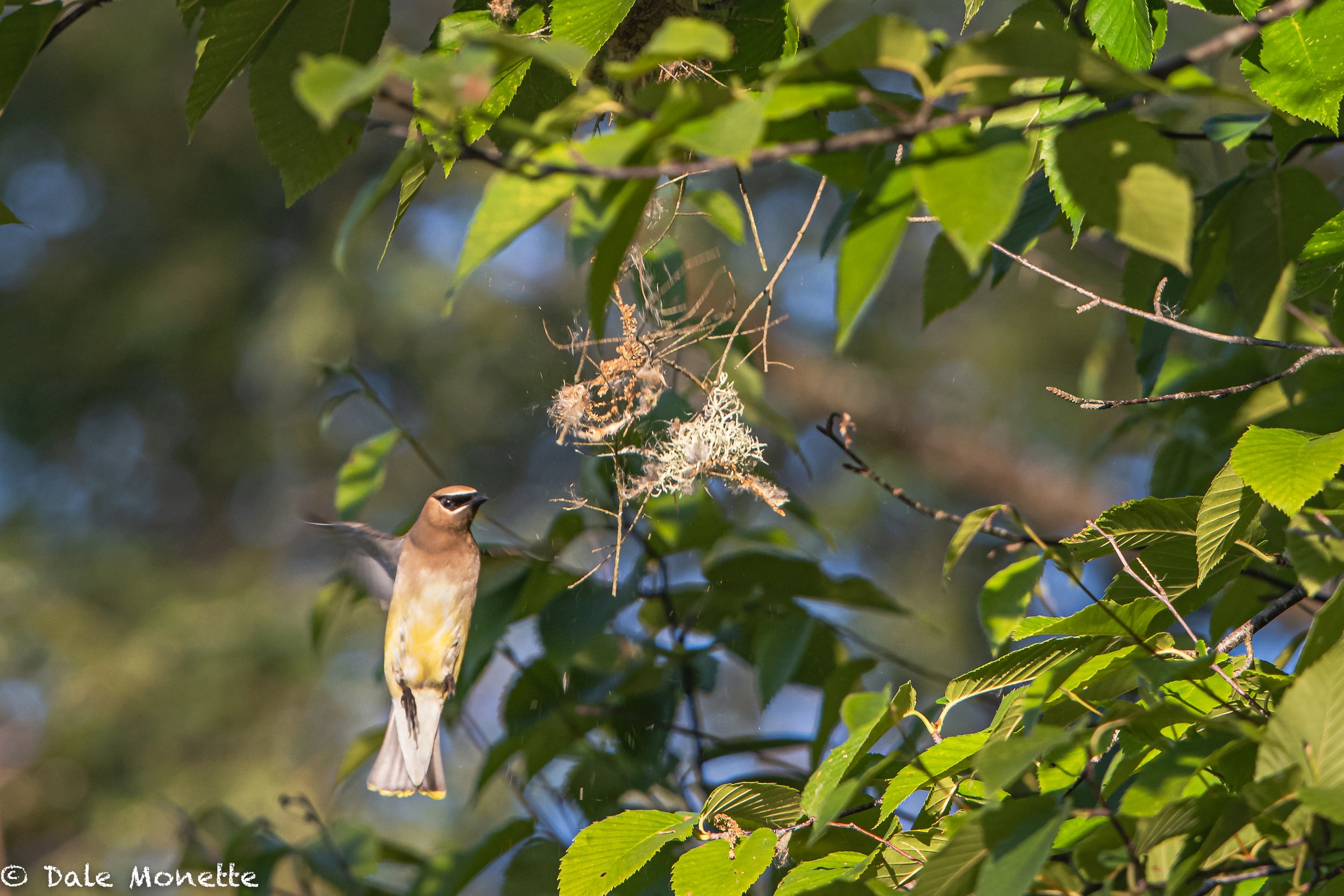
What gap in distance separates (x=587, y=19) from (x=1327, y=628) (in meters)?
0.68

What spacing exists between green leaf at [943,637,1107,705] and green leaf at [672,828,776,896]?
0.18 metres

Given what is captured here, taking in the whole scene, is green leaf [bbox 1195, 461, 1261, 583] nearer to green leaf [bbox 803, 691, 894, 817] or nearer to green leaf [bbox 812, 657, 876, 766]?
green leaf [bbox 803, 691, 894, 817]

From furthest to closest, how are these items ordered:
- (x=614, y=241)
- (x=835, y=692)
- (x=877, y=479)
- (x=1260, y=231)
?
(x=835, y=692) → (x=1260, y=231) → (x=877, y=479) → (x=614, y=241)

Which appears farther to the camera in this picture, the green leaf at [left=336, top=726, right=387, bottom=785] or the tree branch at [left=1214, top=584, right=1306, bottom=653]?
the green leaf at [left=336, top=726, right=387, bottom=785]

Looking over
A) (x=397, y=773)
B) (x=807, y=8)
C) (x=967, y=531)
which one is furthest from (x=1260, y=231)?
(x=397, y=773)

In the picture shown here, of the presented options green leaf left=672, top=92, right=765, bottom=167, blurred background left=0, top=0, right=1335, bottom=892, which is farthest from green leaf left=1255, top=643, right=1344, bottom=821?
blurred background left=0, top=0, right=1335, bottom=892

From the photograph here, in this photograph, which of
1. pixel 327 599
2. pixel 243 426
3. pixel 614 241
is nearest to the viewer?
pixel 614 241

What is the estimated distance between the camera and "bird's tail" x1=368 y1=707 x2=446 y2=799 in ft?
4.58

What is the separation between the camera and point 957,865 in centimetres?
59

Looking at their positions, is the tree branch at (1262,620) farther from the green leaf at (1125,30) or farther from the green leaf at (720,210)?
the green leaf at (720,210)

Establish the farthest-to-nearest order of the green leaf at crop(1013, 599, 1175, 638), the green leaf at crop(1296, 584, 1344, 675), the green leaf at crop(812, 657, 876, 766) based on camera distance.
→ the green leaf at crop(812, 657, 876, 766)
the green leaf at crop(1013, 599, 1175, 638)
the green leaf at crop(1296, 584, 1344, 675)

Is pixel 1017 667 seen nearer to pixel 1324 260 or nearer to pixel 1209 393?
pixel 1209 393

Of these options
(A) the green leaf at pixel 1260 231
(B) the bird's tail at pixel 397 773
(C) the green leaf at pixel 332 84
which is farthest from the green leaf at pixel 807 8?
(B) the bird's tail at pixel 397 773

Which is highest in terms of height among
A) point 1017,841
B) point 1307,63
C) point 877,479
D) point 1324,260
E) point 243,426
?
point 1307,63
